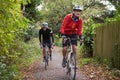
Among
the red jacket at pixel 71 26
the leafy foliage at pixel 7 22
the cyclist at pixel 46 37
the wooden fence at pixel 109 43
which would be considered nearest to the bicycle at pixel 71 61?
the red jacket at pixel 71 26

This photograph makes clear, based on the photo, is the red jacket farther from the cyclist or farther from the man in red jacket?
the cyclist

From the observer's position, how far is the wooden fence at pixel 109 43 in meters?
10.8

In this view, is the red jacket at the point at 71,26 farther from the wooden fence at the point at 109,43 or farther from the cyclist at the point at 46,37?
the cyclist at the point at 46,37

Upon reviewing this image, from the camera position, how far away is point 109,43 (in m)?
12.1

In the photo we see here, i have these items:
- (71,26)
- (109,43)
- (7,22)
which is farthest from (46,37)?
(7,22)

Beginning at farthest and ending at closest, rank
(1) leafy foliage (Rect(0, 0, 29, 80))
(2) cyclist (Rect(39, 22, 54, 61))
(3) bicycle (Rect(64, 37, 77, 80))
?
(2) cyclist (Rect(39, 22, 54, 61)) < (3) bicycle (Rect(64, 37, 77, 80)) < (1) leafy foliage (Rect(0, 0, 29, 80))

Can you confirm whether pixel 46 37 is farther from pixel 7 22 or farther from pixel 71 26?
pixel 7 22

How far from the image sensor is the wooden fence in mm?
10790

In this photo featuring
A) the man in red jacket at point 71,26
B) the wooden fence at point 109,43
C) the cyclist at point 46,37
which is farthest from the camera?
the cyclist at point 46,37

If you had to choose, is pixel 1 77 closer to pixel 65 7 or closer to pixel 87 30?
pixel 87 30

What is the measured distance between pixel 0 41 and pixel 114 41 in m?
4.26

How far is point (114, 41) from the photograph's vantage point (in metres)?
11.2

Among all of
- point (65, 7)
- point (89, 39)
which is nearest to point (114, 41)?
point (89, 39)

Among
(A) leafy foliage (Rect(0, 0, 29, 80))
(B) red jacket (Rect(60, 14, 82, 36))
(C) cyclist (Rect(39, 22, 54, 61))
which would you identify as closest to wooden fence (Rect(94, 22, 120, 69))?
(B) red jacket (Rect(60, 14, 82, 36))
